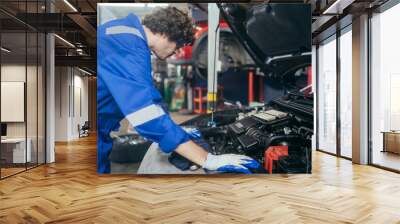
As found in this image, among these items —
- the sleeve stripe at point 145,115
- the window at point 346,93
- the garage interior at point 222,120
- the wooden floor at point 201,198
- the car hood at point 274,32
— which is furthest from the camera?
the window at point 346,93

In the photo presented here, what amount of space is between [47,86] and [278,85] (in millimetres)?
4827

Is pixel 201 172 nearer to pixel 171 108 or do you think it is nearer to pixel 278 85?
pixel 171 108

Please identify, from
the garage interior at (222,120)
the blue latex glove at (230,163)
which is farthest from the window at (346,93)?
the blue latex glove at (230,163)

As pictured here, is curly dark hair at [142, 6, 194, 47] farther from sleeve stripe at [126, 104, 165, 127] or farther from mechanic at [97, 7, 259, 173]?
sleeve stripe at [126, 104, 165, 127]

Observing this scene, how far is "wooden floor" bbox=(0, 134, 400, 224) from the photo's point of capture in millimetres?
3807

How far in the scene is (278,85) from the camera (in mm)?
6207

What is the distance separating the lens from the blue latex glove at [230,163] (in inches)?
241

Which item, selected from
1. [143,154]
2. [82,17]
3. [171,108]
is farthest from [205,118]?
[82,17]

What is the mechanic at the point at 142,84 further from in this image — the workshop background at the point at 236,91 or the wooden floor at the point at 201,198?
the wooden floor at the point at 201,198

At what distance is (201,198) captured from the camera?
4.68 m

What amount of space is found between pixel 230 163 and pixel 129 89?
6.70 feet

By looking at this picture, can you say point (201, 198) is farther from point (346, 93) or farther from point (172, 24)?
point (346, 93)

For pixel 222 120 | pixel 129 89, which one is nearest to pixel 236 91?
pixel 222 120

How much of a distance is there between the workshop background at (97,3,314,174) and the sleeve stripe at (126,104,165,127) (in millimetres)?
214
